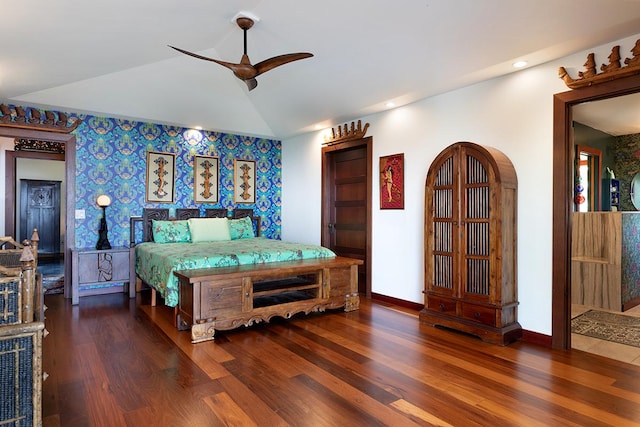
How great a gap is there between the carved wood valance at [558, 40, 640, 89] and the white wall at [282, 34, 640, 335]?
0.06m

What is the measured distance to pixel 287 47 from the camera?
4016 mm

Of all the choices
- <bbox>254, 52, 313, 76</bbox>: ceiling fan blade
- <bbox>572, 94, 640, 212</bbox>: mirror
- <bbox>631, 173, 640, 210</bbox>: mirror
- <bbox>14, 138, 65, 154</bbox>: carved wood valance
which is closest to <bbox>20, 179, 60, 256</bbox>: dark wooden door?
<bbox>14, 138, 65, 154</bbox>: carved wood valance

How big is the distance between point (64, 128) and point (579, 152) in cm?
691

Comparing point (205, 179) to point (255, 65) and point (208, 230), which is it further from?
point (255, 65)

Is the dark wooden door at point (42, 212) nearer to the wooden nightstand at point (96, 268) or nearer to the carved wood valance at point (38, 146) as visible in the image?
the carved wood valance at point (38, 146)

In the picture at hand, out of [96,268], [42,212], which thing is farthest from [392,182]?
[42,212]

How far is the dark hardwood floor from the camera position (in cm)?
209

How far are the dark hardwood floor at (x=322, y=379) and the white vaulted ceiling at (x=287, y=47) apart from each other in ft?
8.02

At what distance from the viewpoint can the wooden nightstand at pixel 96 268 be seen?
4645 millimetres

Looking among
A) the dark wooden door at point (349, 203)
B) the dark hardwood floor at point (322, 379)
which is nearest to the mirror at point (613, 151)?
the dark wooden door at point (349, 203)

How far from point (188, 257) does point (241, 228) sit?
2131mm

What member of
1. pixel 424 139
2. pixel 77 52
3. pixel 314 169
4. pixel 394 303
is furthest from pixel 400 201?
pixel 77 52

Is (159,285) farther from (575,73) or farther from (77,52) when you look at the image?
(575,73)

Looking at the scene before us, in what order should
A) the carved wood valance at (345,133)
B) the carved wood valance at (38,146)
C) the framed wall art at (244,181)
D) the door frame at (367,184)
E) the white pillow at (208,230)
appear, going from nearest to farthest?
1. the door frame at (367,184)
2. the carved wood valance at (345,133)
3. the white pillow at (208,230)
4. the framed wall art at (244,181)
5. the carved wood valance at (38,146)
